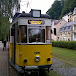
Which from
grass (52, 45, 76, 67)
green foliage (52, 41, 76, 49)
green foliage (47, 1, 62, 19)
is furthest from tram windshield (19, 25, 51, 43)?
green foliage (47, 1, 62, 19)

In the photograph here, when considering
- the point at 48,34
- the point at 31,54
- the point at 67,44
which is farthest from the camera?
the point at 67,44

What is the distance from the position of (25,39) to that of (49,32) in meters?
1.28

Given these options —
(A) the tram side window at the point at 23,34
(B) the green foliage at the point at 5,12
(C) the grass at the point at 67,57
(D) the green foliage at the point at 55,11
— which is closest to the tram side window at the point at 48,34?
(A) the tram side window at the point at 23,34

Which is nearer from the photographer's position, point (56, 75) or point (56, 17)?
point (56, 75)

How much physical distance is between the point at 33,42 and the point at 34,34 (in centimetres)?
40

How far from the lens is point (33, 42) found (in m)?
7.87

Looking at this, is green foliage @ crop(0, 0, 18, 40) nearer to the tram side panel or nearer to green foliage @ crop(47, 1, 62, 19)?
the tram side panel

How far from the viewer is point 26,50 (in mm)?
7676

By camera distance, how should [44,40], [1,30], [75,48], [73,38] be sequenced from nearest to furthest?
[44,40], [1,30], [75,48], [73,38]

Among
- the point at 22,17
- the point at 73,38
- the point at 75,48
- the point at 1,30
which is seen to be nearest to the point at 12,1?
the point at 1,30

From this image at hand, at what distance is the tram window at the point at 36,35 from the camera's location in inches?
311

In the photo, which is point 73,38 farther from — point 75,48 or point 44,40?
point 44,40

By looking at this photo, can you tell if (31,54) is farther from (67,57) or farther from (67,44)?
(67,44)

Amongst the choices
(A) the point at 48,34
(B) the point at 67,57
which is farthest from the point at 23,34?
(B) the point at 67,57
